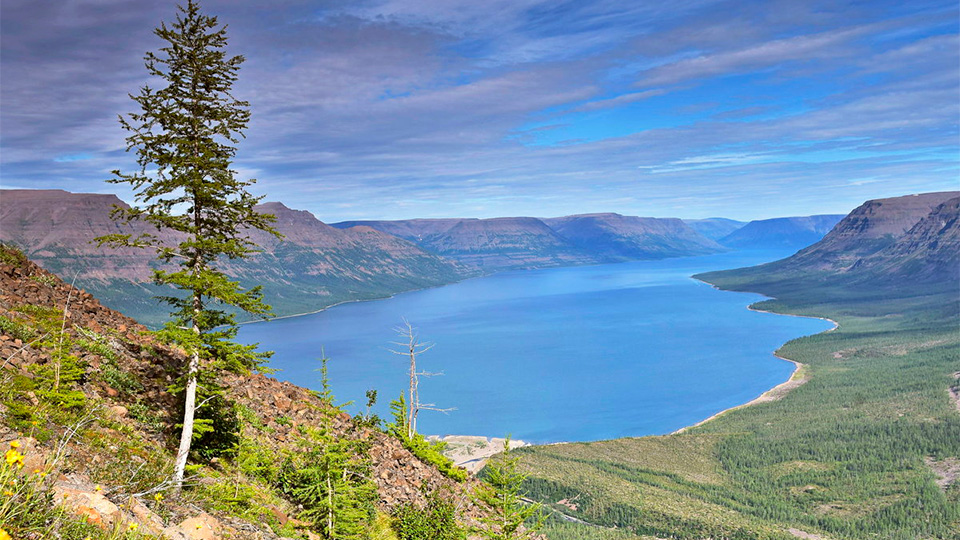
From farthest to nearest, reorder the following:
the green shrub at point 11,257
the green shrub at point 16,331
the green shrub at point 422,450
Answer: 1. the green shrub at point 422,450
2. the green shrub at point 11,257
3. the green shrub at point 16,331

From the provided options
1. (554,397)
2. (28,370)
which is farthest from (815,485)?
(28,370)

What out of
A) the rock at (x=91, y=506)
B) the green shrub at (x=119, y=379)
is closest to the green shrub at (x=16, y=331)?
the green shrub at (x=119, y=379)

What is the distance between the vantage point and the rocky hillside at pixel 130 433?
11133 millimetres

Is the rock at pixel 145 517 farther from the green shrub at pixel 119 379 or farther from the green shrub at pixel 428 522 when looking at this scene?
the green shrub at pixel 428 522

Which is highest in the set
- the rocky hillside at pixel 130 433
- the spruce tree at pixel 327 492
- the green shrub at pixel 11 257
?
the green shrub at pixel 11 257

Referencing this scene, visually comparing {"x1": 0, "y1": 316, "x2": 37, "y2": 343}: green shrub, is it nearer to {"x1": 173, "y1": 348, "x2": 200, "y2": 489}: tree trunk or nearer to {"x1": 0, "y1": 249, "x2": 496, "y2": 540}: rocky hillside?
{"x1": 0, "y1": 249, "x2": 496, "y2": 540}: rocky hillside

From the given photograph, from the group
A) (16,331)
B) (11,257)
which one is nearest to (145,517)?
(16,331)

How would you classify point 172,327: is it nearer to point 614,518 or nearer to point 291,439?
point 291,439

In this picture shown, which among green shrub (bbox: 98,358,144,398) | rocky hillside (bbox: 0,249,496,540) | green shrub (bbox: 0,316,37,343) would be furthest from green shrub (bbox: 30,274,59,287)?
green shrub (bbox: 98,358,144,398)

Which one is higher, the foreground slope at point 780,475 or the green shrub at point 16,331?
the green shrub at point 16,331

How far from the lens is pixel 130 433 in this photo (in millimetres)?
18172

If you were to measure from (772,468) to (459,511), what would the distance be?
380 ft

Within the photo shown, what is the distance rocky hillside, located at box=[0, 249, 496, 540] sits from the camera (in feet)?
36.5

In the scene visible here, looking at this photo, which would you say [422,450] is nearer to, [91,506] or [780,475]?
[91,506]
